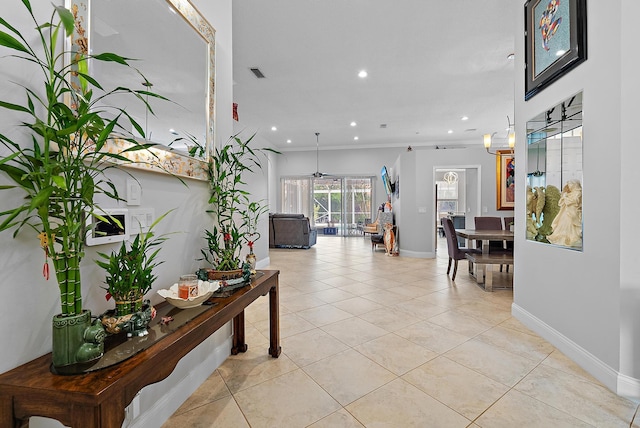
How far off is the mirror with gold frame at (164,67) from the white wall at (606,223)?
99.5 inches

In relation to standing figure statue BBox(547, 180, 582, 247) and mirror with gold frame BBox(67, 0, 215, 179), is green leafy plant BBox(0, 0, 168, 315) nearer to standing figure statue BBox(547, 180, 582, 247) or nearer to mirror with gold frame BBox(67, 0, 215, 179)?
mirror with gold frame BBox(67, 0, 215, 179)

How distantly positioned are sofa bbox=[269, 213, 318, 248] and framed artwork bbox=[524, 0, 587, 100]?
6.01 meters

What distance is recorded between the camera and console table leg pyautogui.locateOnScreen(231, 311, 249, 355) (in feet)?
7.73

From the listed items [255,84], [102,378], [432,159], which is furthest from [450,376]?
[432,159]

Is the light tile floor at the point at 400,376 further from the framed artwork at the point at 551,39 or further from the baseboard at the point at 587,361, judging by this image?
the framed artwork at the point at 551,39

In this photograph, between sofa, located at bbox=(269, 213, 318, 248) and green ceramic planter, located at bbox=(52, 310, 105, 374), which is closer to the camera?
green ceramic planter, located at bbox=(52, 310, 105, 374)

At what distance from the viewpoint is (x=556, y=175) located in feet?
8.03

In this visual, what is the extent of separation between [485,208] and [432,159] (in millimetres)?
1723

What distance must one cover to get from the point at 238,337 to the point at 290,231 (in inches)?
231

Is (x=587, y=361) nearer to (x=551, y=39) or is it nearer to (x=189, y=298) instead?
(x=551, y=39)

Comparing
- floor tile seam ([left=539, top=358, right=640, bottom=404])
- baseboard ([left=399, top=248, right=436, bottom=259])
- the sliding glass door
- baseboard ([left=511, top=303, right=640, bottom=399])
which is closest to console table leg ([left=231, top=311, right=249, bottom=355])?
floor tile seam ([left=539, top=358, right=640, bottom=404])

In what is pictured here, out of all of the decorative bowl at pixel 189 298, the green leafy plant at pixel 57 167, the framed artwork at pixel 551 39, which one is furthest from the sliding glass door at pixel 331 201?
the green leafy plant at pixel 57 167

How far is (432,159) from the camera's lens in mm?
6934

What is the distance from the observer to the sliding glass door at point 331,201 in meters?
11.0
